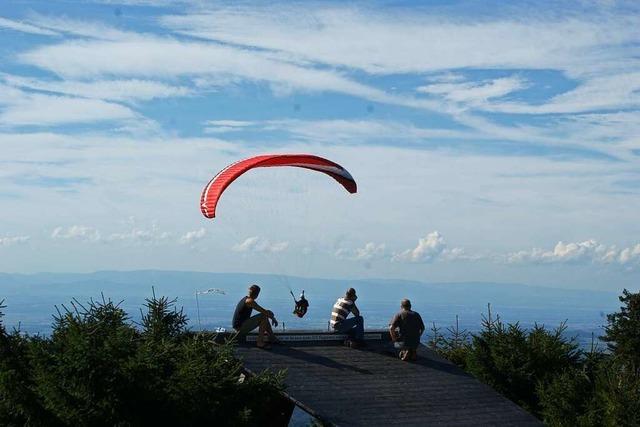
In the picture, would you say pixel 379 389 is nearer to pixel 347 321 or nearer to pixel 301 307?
pixel 347 321

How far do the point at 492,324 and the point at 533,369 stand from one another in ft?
5.77

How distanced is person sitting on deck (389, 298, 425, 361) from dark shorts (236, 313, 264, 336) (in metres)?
3.00

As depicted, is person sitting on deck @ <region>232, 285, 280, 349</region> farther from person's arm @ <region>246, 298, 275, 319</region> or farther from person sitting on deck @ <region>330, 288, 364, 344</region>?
person sitting on deck @ <region>330, 288, 364, 344</region>

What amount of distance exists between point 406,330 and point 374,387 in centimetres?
248

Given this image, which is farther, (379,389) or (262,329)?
(262,329)

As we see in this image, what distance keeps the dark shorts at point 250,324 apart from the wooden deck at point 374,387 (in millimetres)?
232

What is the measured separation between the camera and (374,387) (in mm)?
17062

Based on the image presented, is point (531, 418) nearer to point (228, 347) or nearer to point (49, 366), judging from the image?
point (228, 347)

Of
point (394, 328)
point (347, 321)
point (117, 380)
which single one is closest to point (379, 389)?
point (394, 328)

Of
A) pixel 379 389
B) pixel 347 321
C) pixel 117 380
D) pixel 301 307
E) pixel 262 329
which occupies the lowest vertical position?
pixel 379 389

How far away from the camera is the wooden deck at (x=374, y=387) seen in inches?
618

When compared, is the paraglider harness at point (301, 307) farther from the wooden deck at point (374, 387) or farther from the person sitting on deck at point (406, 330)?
the person sitting on deck at point (406, 330)

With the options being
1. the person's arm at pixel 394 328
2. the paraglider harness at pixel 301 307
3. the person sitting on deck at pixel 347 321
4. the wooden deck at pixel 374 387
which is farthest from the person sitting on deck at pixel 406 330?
the paraglider harness at pixel 301 307

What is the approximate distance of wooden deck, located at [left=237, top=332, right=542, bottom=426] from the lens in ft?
51.5
